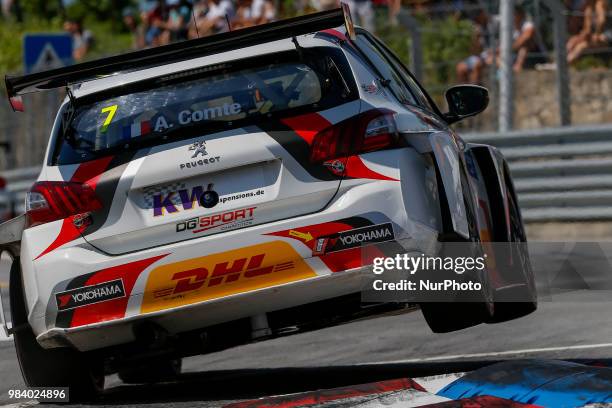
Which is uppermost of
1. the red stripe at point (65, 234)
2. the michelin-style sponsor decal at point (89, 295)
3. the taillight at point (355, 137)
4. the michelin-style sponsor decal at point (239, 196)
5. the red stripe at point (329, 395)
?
the taillight at point (355, 137)

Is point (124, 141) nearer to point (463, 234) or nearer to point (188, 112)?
point (188, 112)

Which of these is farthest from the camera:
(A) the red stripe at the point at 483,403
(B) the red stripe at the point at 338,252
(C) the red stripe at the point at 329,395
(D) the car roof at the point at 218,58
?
(D) the car roof at the point at 218,58

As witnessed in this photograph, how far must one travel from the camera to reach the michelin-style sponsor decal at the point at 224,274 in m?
6.17

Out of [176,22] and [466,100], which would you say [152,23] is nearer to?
[176,22]

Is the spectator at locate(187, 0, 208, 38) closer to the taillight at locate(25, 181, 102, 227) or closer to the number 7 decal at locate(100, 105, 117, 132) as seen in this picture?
the number 7 decal at locate(100, 105, 117, 132)

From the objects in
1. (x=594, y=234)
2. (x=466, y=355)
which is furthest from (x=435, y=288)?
(x=594, y=234)

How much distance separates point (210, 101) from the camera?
6441mm

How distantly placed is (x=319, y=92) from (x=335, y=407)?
1.56 meters

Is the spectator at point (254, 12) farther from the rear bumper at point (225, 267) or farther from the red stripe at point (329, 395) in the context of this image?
the red stripe at point (329, 395)

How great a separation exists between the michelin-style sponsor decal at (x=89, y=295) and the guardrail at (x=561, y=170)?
913 cm

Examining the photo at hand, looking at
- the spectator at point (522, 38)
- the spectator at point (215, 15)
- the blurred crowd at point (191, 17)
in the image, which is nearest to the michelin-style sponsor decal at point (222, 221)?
the spectator at point (522, 38)

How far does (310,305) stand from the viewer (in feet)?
21.0

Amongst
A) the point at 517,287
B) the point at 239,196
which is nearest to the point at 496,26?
the point at 517,287

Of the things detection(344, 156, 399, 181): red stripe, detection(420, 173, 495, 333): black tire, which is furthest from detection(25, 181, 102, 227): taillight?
detection(420, 173, 495, 333): black tire
